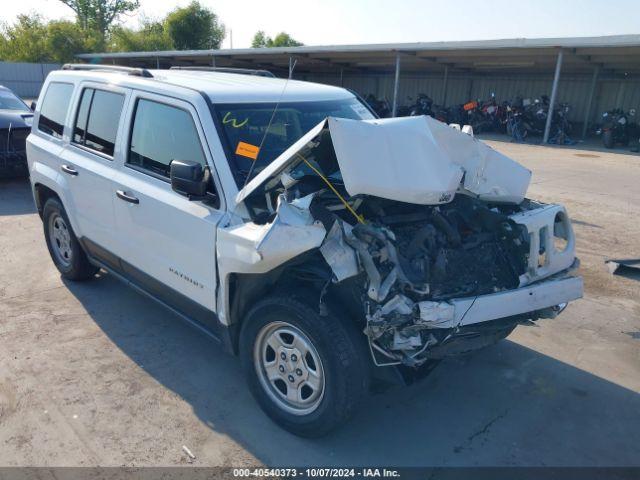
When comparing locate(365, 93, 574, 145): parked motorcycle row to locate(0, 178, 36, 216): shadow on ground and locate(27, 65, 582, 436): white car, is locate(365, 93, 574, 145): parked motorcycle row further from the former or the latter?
locate(27, 65, 582, 436): white car

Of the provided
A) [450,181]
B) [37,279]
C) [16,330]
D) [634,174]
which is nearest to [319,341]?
[450,181]

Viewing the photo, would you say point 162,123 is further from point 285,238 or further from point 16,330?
point 16,330

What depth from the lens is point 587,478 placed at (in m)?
2.86

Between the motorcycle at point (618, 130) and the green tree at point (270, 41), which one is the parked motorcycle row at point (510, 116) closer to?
the motorcycle at point (618, 130)

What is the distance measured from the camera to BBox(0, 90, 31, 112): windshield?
34.6 ft

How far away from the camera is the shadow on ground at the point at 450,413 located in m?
3.03

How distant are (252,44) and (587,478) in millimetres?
80171

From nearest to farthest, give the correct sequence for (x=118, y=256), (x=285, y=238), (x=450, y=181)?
(x=285, y=238) < (x=450, y=181) < (x=118, y=256)

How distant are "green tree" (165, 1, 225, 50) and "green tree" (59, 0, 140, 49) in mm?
14227

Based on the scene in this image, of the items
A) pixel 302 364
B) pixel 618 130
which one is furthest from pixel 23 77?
pixel 302 364

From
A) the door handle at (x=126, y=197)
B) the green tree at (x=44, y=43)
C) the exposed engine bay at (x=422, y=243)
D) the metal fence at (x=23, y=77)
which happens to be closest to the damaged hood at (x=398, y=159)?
the exposed engine bay at (x=422, y=243)

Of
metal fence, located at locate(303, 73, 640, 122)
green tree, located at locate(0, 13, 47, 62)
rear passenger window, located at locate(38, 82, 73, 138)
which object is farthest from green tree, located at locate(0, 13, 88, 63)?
rear passenger window, located at locate(38, 82, 73, 138)

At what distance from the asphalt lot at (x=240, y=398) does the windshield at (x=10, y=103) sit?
6899 millimetres

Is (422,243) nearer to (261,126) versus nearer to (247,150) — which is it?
(247,150)
